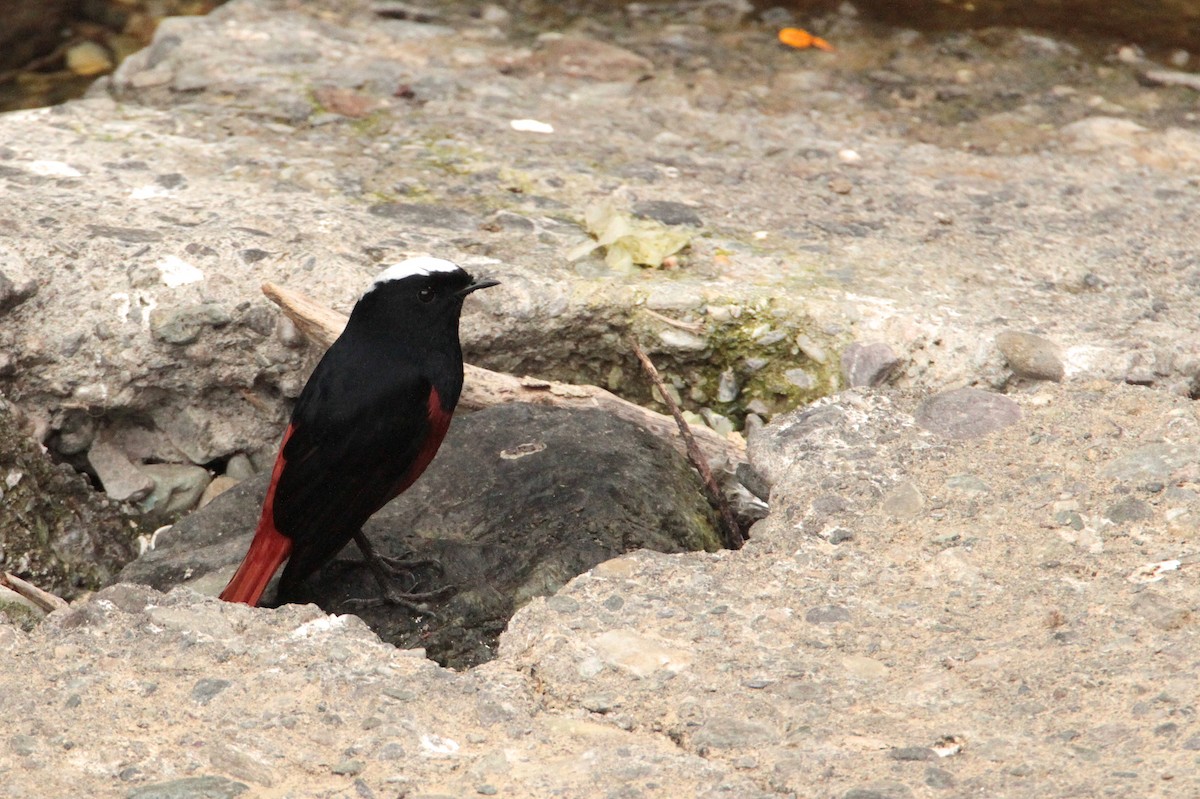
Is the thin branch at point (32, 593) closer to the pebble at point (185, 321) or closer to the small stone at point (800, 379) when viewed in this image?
the pebble at point (185, 321)

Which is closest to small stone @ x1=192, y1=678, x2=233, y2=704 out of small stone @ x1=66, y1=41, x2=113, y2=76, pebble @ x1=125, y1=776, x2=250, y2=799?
pebble @ x1=125, y1=776, x2=250, y2=799

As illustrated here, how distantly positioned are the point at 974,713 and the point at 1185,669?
38 centimetres

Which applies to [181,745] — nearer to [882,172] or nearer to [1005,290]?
[1005,290]

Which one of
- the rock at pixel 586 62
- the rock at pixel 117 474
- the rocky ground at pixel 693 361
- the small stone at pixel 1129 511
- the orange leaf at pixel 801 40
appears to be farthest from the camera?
the orange leaf at pixel 801 40

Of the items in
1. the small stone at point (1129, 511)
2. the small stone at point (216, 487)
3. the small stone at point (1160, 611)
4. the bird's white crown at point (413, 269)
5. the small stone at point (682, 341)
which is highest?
the bird's white crown at point (413, 269)

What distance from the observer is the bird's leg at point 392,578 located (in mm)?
3006

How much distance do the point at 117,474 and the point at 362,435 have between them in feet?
3.17

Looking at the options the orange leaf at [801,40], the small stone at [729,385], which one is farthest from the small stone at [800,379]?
the orange leaf at [801,40]

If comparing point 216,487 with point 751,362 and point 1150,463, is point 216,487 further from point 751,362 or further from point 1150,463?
point 1150,463

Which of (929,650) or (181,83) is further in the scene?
(181,83)

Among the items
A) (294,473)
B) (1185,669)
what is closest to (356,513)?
(294,473)

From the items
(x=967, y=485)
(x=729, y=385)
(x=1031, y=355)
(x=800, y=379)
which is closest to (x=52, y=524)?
(x=729, y=385)

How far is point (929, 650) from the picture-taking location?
2518mm

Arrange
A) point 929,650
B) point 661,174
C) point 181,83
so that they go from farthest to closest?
point 181,83 → point 661,174 → point 929,650
